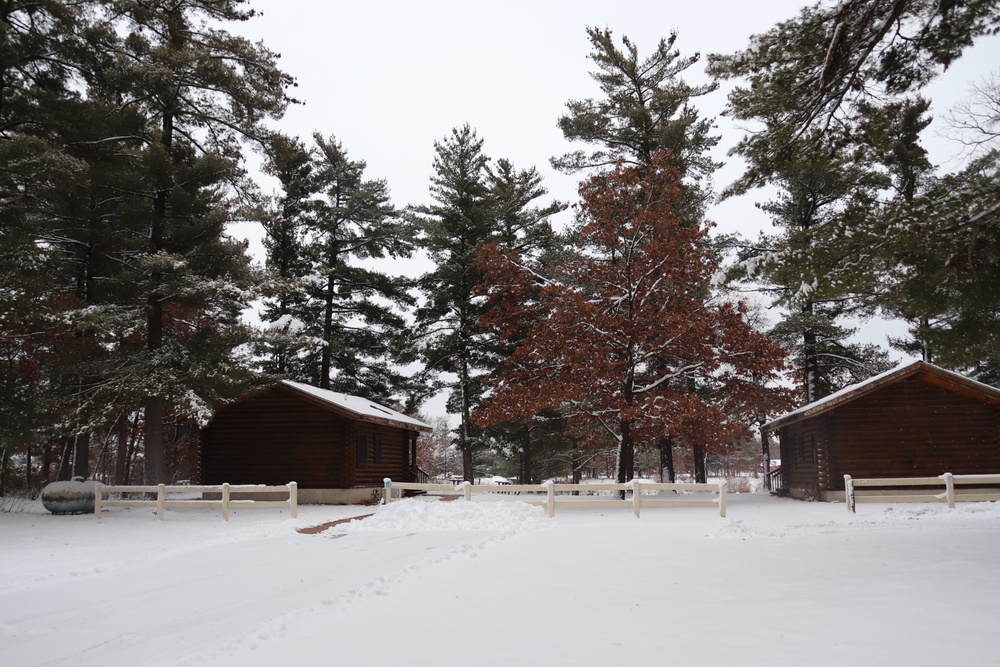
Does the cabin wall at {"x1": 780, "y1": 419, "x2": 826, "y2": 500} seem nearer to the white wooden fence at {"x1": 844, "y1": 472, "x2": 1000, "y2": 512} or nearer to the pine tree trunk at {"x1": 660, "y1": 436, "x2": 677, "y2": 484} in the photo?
the white wooden fence at {"x1": 844, "y1": 472, "x2": 1000, "y2": 512}

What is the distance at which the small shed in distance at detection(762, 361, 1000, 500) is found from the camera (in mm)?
21188

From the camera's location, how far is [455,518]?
15.1m

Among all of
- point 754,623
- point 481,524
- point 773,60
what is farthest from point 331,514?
point 773,60

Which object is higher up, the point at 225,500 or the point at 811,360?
the point at 811,360

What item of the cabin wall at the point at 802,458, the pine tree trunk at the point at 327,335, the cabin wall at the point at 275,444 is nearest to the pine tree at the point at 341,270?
the pine tree trunk at the point at 327,335

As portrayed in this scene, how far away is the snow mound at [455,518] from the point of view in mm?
14492

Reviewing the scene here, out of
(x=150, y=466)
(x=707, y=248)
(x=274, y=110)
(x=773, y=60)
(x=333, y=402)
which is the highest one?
(x=274, y=110)

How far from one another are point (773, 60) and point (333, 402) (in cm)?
1718

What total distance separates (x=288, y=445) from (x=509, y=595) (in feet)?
56.4

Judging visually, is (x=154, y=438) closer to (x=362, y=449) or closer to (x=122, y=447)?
(x=362, y=449)

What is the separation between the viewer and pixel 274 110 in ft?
67.9

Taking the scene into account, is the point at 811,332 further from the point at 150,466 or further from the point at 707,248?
the point at 150,466

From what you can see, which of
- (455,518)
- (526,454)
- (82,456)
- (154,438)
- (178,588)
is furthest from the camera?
(526,454)

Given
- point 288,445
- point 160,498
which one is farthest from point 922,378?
point 160,498
